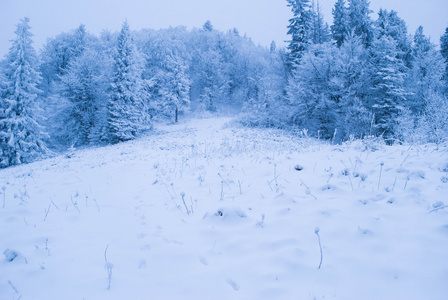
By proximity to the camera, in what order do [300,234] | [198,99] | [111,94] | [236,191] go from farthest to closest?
[198,99], [111,94], [236,191], [300,234]

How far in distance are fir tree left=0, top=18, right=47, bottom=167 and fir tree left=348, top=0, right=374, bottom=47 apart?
118ft

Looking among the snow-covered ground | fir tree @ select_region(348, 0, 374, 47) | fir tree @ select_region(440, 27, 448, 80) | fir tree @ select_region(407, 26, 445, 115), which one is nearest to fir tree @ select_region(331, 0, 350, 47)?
fir tree @ select_region(348, 0, 374, 47)

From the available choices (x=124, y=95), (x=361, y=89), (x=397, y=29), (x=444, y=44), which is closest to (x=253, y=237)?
(x=361, y=89)

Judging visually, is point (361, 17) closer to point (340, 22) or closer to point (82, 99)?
Answer: point (340, 22)

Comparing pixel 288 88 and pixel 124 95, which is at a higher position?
pixel 288 88

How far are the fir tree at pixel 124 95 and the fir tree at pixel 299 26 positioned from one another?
19548 mm

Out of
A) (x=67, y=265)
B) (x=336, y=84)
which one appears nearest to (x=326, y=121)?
(x=336, y=84)

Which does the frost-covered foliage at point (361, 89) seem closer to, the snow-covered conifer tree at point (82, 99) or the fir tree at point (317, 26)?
the fir tree at point (317, 26)

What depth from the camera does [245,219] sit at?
3.77 meters

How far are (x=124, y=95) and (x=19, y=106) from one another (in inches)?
375

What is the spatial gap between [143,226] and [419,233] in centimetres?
376

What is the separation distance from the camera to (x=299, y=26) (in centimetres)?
2983

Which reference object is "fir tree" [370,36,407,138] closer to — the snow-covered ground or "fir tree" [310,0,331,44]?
"fir tree" [310,0,331,44]

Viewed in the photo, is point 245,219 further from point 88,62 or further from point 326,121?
point 88,62
